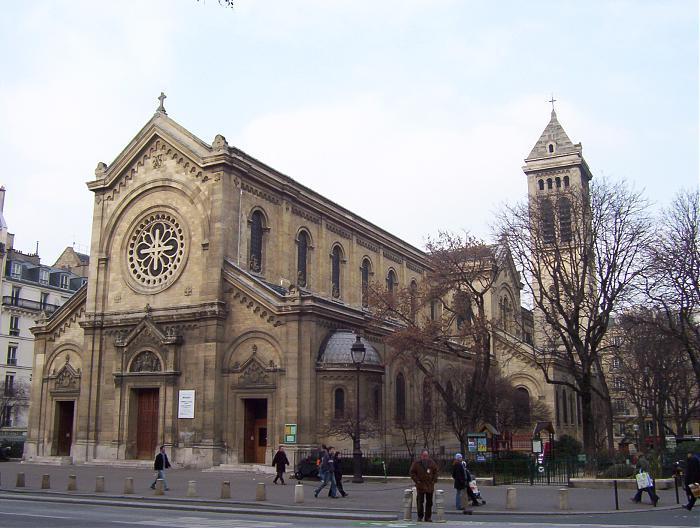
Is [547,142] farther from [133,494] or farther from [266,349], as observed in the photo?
[133,494]

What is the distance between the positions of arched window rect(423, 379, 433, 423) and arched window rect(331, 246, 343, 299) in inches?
331

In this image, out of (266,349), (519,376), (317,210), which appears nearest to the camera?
(266,349)

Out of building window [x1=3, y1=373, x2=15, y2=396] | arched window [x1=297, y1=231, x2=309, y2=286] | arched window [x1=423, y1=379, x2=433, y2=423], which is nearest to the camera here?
arched window [x1=423, y1=379, x2=433, y2=423]

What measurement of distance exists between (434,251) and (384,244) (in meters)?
17.2

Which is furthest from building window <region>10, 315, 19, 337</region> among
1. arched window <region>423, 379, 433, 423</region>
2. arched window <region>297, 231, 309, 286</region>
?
arched window <region>423, 379, 433, 423</region>

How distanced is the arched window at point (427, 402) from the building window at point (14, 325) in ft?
135

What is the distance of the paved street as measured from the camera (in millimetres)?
17234

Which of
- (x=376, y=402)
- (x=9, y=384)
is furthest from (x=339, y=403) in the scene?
(x=9, y=384)

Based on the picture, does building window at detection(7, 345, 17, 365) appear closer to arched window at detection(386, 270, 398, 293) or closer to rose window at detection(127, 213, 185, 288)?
rose window at detection(127, 213, 185, 288)

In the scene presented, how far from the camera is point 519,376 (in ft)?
205

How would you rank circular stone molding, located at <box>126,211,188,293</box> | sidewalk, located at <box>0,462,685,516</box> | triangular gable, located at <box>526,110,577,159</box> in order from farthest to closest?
triangular gable, located at <box>526,110,577,159</box>, circular stone molding, located at <box>126,211,188,293</box>, sidewalk, located at <box>0,462,685,516</box>

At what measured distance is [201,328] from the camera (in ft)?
131

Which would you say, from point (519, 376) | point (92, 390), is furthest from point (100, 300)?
point (519, 376)

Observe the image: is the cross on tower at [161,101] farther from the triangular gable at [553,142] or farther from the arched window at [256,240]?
the triangular gable at [553,142]
